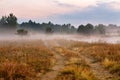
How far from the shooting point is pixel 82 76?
19516mm

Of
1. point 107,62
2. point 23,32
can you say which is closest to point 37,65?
point 107,62

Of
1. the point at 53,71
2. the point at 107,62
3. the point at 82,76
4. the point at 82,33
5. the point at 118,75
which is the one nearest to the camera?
the point at 82,76

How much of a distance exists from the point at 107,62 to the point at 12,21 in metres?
100

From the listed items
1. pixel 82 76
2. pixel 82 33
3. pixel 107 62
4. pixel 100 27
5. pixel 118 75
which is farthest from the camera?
pixel 100 27

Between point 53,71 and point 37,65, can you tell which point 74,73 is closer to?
point 53,71

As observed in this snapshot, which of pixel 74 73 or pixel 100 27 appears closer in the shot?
pixel 74 73

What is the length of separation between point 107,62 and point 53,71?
A: 5.17 meters

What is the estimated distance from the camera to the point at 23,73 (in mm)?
19578

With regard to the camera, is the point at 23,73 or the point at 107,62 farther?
the point at 107,62

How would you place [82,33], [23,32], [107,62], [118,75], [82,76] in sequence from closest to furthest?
[82,76]
[118,75]
[107,62]
[23,32]
[82,33]

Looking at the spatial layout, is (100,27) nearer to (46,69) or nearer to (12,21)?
(12,21)

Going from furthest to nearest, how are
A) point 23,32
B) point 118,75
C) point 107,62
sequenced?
point 23,32, point 107,62, point 118,75

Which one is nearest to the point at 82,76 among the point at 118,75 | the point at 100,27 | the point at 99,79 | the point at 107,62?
the point at 99,79

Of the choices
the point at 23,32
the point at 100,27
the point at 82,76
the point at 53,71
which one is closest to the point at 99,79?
the point at 82,76
